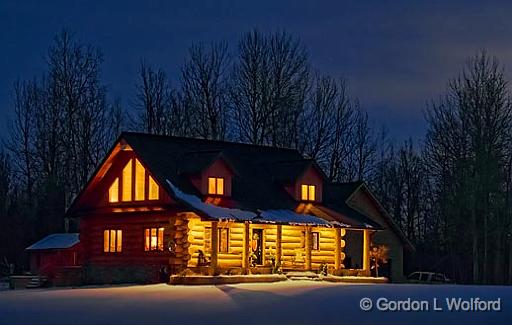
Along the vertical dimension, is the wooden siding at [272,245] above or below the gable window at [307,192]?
below

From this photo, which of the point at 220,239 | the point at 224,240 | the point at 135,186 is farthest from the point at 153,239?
the point at 224,240

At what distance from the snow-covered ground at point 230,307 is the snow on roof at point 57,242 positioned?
30197mm

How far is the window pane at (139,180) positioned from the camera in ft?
158

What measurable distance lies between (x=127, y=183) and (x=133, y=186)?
0.62 m

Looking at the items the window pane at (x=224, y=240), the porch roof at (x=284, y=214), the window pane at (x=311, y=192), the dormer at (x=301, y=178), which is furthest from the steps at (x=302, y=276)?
the window pane at (x=311, y=192)

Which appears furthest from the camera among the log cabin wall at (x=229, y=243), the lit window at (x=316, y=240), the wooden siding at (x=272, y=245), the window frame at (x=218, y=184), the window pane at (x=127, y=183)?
the lit window at (x=316, y=240)

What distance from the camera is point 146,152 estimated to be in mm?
48219

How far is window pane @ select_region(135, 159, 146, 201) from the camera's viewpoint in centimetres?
4803

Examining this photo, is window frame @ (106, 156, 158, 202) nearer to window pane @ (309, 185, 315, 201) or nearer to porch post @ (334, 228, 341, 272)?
window pane @ (309, 185, 315, 201)

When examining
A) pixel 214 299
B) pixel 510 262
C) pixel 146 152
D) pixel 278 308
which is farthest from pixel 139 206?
pixel 510 262

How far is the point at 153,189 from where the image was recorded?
47.5 m

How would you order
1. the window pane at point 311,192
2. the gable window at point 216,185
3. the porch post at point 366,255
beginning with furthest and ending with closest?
the porch post at point 366,255, the window pane at point 311,192, the gable window at point 216,185

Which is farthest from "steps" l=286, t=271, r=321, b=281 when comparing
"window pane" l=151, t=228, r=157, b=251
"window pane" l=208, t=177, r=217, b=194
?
"window pane" l=151, t=228, r=157, b=251

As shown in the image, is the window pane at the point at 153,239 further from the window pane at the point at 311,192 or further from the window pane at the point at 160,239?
the window pane at the point at 311,192
